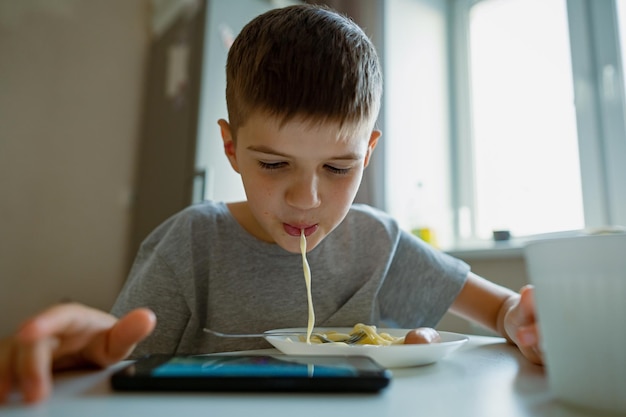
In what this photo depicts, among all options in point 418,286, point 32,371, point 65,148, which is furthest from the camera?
point 65,148

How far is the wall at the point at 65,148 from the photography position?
2000 mm

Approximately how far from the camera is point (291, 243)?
28.9 inches

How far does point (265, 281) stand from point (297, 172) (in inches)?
11.4

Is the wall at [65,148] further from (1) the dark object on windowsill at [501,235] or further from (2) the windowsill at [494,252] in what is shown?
(1) the dark object on windowsill at [501,235]

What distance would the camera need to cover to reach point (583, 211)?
1.65 meters

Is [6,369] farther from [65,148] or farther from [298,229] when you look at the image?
[65,148]

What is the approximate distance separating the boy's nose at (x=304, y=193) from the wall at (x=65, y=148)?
5.99ft

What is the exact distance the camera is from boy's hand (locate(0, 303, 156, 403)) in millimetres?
285

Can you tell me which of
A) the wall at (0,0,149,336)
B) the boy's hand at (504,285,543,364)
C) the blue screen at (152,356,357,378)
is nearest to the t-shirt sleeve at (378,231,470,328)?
the boy's hand at (504,285,543,364)

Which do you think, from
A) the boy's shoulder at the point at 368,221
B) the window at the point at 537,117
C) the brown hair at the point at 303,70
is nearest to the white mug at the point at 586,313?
the brown hair at the point at 303,70

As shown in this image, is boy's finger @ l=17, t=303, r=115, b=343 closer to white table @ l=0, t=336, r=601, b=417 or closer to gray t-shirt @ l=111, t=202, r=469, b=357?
white table @ l=0, t=336, r=601, b=417

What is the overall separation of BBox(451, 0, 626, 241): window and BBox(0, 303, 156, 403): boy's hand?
166 cm

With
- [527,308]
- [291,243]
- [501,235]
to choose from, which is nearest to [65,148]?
[291,243]

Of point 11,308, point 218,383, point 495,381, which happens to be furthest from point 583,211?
point 11,308
